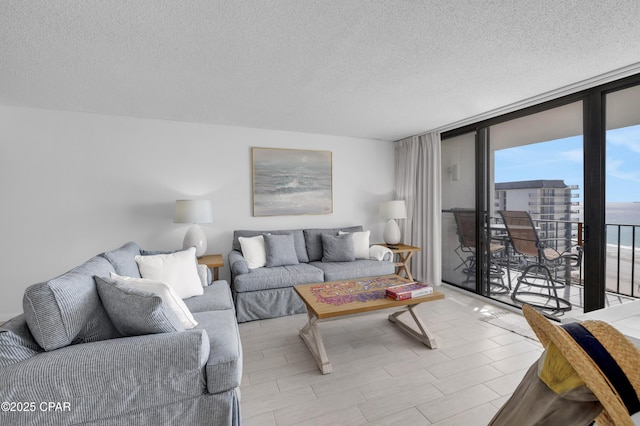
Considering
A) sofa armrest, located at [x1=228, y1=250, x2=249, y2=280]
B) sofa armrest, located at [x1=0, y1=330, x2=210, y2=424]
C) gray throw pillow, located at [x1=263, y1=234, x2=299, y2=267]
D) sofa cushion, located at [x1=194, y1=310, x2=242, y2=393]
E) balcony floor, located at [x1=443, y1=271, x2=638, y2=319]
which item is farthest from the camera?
gray throw pillow, located at [x1=263, y1=234, x2=299, y2=267]

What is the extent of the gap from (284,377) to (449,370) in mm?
1235

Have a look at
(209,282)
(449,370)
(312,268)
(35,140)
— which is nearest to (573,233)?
(449,370)

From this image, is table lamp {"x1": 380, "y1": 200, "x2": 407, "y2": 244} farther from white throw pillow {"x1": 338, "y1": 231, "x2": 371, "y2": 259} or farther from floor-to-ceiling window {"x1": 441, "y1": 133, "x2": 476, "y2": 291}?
floor-to-ceiling window {"x1": 441, "y1": 133, "x2": 476, "y2": 291}

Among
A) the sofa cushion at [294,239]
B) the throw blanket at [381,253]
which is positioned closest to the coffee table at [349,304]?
the throw blanket at [381,253]

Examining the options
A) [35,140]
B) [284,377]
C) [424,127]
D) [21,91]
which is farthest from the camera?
[424,127]

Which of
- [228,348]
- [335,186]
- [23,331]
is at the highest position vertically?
[335,186]

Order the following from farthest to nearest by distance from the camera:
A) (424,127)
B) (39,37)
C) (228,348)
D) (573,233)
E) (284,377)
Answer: (424,127)
(573,233)
(284,377)
(39,37)
(228,348)

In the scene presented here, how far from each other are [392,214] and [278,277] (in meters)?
2.03

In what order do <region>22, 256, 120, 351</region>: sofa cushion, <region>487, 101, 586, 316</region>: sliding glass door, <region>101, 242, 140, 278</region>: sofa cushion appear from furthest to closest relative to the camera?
<region>487, 101, 586, 316</region>: sliding glass door → <region>101, 242, 140, 278</region>: sofa cushion → <region>22, 256, 120, 351</region>: sofa cushion

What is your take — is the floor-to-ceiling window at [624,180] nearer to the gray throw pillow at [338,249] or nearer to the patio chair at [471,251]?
the patio chair at [471,251]

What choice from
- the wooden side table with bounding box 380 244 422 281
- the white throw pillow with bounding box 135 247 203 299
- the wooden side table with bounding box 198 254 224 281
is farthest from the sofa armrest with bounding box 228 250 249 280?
the wooden side table with bounding box 380 244 422 281

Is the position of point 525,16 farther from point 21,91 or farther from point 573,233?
point 21,91

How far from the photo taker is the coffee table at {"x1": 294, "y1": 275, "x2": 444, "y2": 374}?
220cm

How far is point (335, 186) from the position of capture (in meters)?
4.58
